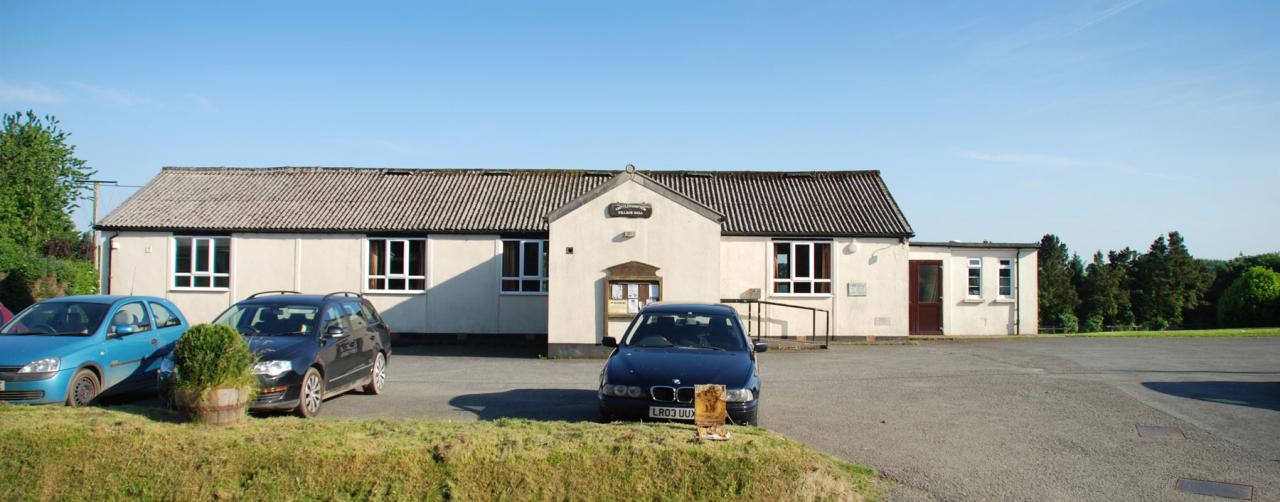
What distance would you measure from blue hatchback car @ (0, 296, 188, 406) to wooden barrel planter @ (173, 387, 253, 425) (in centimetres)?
354

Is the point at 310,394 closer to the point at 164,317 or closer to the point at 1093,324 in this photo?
the point at 164,317

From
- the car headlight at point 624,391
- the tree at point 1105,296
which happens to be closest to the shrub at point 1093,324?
the tree at point 1105,296

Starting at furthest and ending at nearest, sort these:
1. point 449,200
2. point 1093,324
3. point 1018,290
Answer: point 1093,324 → point 1018,290 → point 449,200

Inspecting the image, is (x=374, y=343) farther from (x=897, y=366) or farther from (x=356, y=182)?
(x=356, y=182)

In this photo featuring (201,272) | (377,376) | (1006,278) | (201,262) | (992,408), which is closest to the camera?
(992,408)

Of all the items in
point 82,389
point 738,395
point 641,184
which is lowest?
point 82,389

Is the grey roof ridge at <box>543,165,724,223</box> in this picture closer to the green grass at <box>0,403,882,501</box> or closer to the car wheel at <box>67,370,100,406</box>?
the car wheel at <box>67,370,100,406</box>

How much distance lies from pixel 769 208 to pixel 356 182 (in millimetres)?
12980

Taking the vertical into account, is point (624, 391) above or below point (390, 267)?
below

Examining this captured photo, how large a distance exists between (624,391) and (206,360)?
4114 millimetres

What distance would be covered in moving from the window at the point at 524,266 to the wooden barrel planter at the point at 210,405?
1513cm

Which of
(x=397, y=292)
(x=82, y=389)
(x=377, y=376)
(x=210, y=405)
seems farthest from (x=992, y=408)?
(x=397, y=292)

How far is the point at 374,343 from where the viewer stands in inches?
512

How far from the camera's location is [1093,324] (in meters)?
46.7
